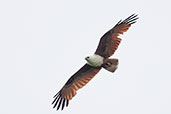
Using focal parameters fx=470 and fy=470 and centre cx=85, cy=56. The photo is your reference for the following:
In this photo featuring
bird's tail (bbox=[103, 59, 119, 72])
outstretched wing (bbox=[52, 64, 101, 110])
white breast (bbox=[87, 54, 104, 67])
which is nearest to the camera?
bird's tail (bbox=[103, 59, 119, 72])

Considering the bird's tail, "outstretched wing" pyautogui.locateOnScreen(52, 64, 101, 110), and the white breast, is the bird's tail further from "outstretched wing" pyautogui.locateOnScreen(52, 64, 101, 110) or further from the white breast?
"outstretched wing" pyautogui.locateOnScreen(52, 64, 101, 110)

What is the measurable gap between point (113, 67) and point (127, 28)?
152cm

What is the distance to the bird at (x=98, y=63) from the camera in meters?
15.7

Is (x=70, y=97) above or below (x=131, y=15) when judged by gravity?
below

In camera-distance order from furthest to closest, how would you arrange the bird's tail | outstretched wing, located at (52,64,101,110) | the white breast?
outstretched wing, located at (52,64,101,110) → the white breast → the bird's tail

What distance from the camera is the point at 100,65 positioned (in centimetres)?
1581

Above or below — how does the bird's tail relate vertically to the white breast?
below

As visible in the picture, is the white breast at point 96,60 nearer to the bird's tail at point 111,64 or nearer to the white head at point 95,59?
the white head at point 95,59

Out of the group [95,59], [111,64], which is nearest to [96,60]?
[95,59]

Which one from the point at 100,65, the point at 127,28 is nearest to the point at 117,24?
Result: the point at 127,28

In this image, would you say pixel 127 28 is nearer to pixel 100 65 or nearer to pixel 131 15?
pixel 131 15

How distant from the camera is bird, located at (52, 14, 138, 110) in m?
15.7

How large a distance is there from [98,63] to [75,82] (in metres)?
1.38

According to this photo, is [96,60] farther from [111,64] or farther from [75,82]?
[75,82]
